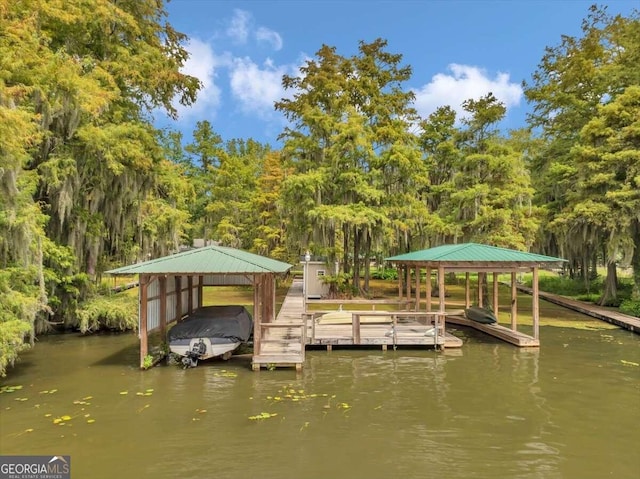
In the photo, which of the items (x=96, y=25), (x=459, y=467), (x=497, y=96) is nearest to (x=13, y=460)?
(x=459, y=467)

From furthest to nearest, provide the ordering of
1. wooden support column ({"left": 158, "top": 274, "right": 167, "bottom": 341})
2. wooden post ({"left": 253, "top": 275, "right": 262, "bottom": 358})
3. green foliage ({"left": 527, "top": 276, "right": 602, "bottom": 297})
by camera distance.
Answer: green foliage ({"left": 527, "top": 276, "right": 602, "bottom": 297}) → wooden support column ({"left": 158, "top": 274, "right": 167, "bottom": 341}) → wooden post ({"left": 253, "top": 275, "right": 262, "bottom": 358})

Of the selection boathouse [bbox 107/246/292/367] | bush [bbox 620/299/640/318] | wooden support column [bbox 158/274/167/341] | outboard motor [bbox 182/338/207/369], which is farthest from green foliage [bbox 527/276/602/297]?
wooden support column [bbox 158/274/167/341]

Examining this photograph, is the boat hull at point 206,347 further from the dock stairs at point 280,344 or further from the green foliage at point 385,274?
the green foliage at point 385,274

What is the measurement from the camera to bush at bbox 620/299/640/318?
17.3 m

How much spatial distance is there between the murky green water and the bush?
7.43m

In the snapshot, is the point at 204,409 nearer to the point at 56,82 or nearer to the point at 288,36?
the point at 56,82

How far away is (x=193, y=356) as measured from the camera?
10336mm

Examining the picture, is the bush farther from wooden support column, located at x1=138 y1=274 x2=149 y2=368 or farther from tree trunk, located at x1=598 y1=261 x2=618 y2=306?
wooden support column, located at x1=138 y1=274 x2=149 y2=368

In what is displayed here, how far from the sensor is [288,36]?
26188 mm

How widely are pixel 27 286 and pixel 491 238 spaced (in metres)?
17.3

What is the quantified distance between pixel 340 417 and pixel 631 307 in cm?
1663

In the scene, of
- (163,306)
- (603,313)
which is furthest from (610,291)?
(163,306)

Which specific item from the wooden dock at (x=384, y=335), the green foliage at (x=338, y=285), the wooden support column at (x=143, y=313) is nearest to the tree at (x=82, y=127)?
the wooden support column at (x=143, y=313)

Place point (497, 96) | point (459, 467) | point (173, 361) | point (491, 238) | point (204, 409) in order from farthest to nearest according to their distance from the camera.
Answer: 1. point (497, 96)
2. point (491, 238)
3. point (173, 361)
4. point (204, 409)
5. point (459, 467)
